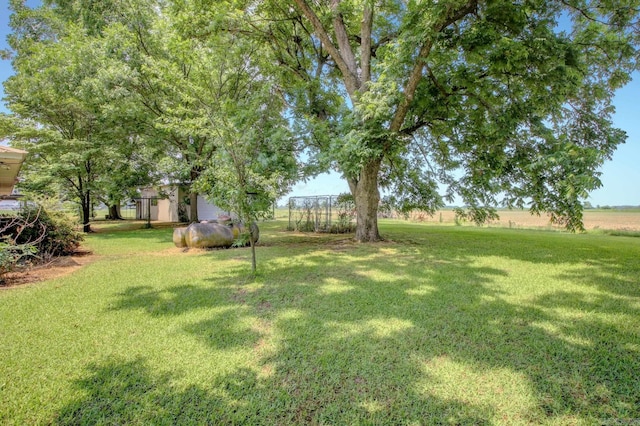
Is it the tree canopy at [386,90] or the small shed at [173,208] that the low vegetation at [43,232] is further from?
the small shed at [173,208]

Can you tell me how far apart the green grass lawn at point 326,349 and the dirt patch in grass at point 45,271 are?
1.88 feet

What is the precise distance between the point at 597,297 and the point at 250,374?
4.55 metres

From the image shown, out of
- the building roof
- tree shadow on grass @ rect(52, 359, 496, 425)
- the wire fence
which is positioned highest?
the building roof

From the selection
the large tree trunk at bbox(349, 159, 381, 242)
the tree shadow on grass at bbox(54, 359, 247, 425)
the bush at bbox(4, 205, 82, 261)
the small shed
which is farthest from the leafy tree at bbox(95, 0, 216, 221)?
the tree shadow on grass at bbox(54, 359, 247, 425)

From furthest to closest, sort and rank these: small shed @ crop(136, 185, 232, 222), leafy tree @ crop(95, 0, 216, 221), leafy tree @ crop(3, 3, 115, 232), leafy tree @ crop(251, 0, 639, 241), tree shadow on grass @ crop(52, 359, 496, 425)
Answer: small shed @ crop(136, 185, 232, 222) < leafy tree @ crop(95, 0, 216, 221) < leafy tree @ crop(3, 3, 115, 232) < leafy tree @ crop(251, 0, 639, 241) < tree shadow on grass @ crop(52, 359, 496, 425)

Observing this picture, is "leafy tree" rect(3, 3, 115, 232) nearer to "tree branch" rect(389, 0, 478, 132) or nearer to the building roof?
the building roof

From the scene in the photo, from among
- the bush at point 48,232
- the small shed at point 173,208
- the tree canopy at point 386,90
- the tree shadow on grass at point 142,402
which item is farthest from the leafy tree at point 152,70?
the tree shadow on grass at point 142,402

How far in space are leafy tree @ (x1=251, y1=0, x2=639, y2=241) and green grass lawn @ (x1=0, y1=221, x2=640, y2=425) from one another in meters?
2.62

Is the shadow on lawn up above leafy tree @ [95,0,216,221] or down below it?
below

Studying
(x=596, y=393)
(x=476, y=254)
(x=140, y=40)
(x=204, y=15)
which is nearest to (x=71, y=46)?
(x=140, y=40)

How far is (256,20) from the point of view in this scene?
8820 millimetres

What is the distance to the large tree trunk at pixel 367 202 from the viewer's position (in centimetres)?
858

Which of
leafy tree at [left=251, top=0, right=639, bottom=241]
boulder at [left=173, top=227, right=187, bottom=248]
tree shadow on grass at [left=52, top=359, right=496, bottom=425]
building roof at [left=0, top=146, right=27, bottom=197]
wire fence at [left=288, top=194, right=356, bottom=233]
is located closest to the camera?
tree shadow on grass at [left=52, top=359, right=496, bottom=425]

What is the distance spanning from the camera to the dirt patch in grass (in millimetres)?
5102
